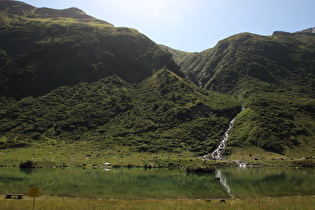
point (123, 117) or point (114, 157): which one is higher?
point (123, 117)

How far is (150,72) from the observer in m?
200

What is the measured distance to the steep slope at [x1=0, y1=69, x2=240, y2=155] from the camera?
382 feet

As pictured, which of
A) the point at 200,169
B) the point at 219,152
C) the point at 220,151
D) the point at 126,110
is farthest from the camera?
the point at 126,110

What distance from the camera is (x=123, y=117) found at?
14088 cm

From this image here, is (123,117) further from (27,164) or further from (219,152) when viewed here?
(27,164)

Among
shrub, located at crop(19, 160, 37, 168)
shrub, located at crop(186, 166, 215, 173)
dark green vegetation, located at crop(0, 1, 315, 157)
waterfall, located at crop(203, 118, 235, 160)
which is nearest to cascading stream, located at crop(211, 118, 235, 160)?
waterfall, located at crop(203, 118, 235, 160)

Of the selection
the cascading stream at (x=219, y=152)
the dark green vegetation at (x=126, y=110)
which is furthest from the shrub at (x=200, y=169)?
the dark green vegetation at (x=126, y=110)

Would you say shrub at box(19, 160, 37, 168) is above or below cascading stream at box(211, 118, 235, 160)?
above

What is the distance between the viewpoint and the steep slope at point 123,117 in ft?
382

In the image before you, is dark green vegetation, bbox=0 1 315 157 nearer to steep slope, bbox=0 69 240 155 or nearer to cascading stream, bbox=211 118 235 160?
steep slope, bbox=0 69 240 155

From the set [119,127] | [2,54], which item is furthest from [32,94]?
[119,127]

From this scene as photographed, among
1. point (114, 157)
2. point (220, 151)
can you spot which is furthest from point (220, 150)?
point (114, 157)

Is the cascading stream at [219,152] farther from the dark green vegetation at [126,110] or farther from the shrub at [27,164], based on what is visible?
the shrub at [27,164]

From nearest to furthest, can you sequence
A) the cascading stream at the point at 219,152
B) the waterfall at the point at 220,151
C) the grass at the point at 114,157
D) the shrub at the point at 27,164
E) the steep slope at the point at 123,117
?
1. the shrub at the point at 27,164
2. the grass at the point at 114,157
3. the cascading stream at the point at 219,152
4. the waterfall at the point at 220,151
5. the steep slope at the point at 123,117
